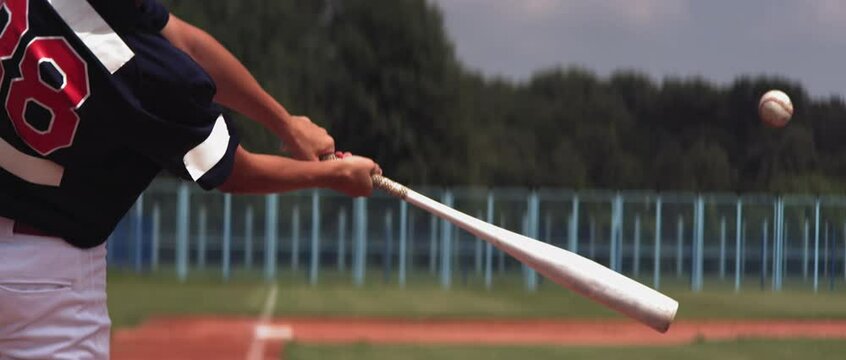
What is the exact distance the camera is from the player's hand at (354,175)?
2646 mm

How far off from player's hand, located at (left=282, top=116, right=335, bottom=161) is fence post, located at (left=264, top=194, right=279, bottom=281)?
73.6 feet

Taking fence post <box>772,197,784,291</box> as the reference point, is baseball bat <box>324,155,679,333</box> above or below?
above

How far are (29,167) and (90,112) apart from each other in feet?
0.46

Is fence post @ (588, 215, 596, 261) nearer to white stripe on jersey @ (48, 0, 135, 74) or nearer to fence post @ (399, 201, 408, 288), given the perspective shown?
fence post @ (399, 201, 408, 288)

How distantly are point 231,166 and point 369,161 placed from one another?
14.6 inches

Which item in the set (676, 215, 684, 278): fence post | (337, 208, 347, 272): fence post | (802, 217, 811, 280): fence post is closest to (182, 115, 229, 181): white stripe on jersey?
(802, 217, 811, 280): fence post

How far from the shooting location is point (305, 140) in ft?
8.96

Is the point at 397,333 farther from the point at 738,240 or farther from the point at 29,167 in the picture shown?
the point at 29,167

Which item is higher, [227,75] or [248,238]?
[227,75]

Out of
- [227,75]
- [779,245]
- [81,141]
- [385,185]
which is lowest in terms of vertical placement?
[779,245]

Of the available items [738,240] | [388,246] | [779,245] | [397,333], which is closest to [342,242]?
[388,246]

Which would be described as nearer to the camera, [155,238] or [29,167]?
[29,167]

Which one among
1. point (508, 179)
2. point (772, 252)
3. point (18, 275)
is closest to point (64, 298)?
point (18, 275)

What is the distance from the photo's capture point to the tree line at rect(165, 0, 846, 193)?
2623 cm
